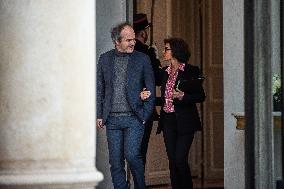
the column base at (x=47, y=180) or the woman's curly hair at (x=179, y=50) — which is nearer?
the column base at (x=47, y=180)

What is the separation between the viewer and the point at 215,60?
9.42 metres

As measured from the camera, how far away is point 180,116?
21.9ft

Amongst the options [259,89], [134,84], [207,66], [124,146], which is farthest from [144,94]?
[207,66]

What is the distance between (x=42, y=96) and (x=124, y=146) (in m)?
3.46

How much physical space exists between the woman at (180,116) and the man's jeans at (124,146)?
609 millimetres

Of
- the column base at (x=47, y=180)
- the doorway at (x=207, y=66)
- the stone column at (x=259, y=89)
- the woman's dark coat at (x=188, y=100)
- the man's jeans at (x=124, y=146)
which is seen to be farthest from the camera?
the doorway at (x=207, y=66)

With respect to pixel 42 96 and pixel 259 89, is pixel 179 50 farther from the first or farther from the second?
pixel 42 96

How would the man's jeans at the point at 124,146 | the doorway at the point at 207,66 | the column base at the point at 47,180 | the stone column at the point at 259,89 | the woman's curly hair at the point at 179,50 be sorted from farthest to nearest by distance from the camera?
the doorway at the point at 207,66 < the woman's curly hair at the point at 179,50 < the man's jeans at the point at 124,146 < the stone column at the point at 259,89 < the column base at the point at 47,180

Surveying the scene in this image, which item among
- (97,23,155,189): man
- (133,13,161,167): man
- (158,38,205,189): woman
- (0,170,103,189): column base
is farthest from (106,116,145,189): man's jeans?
(0,170,103,189): column base

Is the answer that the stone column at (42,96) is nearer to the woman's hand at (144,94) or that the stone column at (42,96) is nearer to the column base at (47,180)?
the column base at (47,180)

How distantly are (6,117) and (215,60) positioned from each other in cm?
688

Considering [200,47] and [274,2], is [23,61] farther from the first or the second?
[200,47]

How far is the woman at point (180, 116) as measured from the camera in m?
6.68

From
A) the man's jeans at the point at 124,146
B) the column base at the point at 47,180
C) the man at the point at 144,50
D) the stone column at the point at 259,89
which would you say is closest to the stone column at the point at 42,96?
the column base at the point at 47,180
